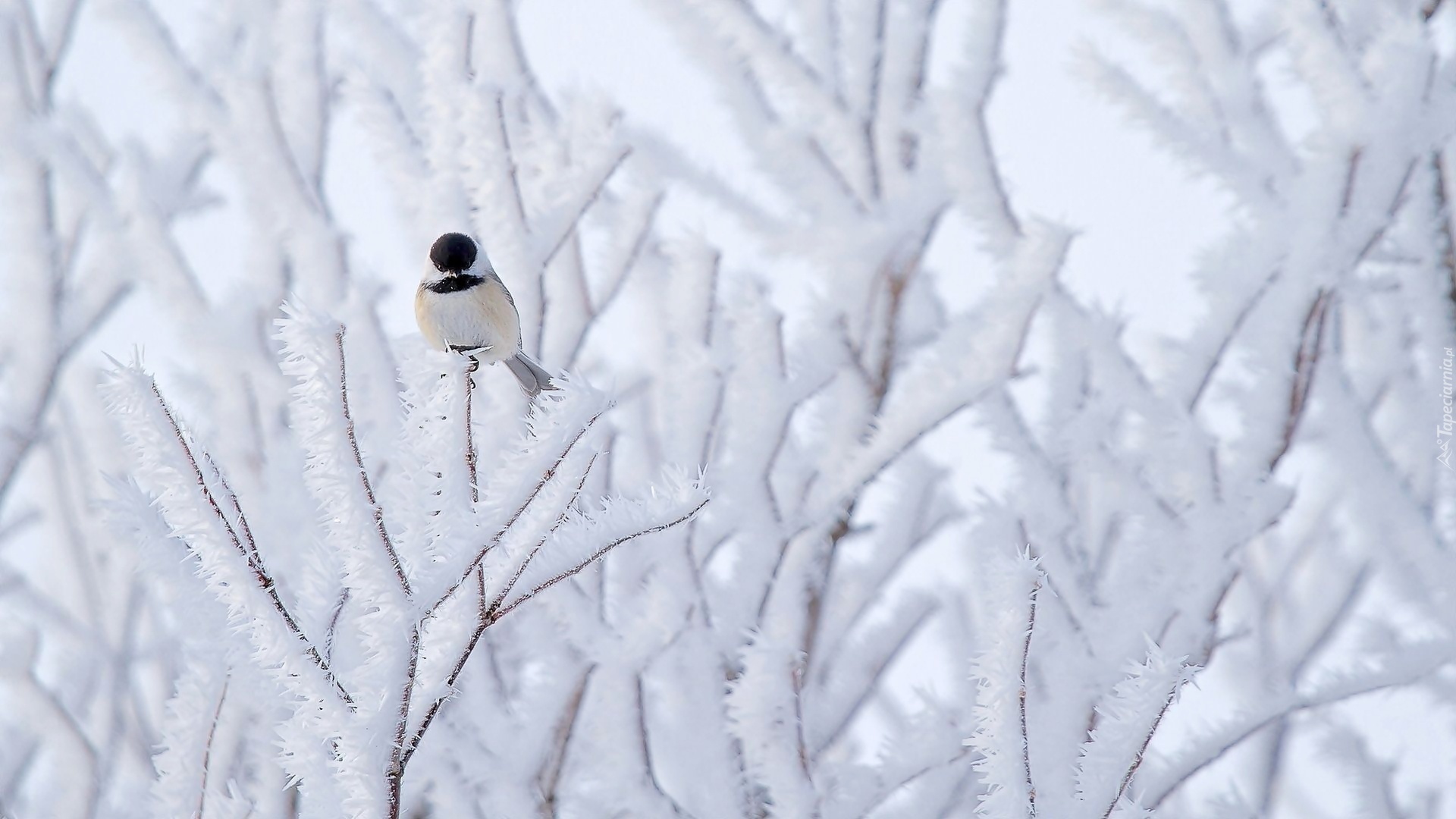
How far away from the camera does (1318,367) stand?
185cm

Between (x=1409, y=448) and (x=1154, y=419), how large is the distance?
2.92ft

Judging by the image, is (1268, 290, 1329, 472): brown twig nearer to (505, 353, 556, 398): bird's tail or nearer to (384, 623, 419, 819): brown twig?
(505, 353, 556, 398): bird's tail

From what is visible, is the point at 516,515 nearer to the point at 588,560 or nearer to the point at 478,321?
the point at 588,560

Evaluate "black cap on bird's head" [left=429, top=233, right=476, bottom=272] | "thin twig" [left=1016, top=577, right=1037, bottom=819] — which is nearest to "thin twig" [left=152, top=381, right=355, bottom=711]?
"thin twig" [left=1016, top=577, right=1037, bottom=819]

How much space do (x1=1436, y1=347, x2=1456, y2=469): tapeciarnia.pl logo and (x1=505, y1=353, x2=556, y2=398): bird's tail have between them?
155cm

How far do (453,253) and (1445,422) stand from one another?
1.74 meters

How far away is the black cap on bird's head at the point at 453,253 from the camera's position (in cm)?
191

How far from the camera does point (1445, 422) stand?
6.91 feet

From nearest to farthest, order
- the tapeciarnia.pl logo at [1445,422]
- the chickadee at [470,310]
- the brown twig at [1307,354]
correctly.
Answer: the brown twig at [1307,354]
the chickadee at [470,310]
the tapeciarnia.pl logo at [1445,422]

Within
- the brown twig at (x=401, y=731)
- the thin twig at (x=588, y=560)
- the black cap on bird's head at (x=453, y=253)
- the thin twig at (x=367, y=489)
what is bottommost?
the brown twig at (x=401, y=731)

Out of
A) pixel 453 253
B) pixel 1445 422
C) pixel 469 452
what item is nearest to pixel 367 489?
pixel 469 452

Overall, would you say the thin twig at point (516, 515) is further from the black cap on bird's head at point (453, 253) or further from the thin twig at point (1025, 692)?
the black cap on bird's head at point (453, 253)

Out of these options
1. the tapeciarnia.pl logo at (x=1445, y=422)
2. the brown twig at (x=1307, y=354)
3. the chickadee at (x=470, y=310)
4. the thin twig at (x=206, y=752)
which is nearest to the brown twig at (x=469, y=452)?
the thin twig at (x=206, y=752)

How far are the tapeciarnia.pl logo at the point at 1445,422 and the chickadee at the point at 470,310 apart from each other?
5.07ft
